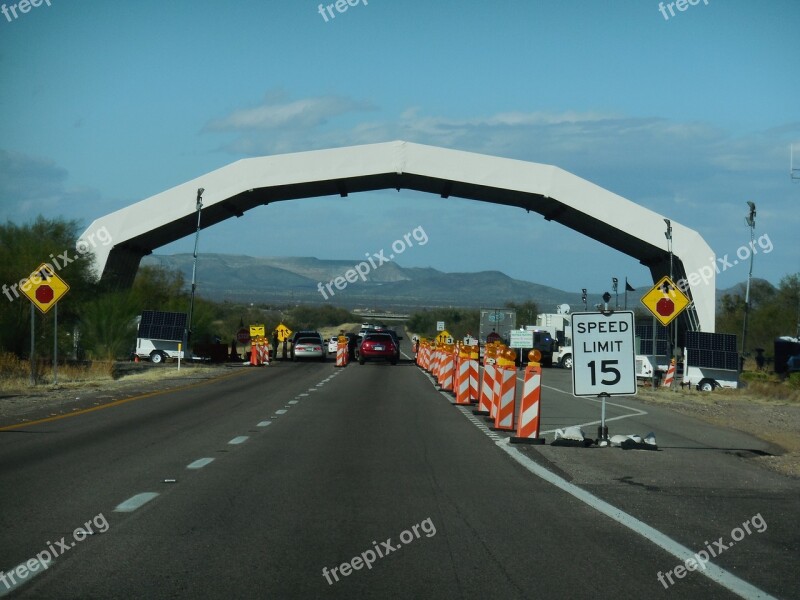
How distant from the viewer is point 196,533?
861 centimetres

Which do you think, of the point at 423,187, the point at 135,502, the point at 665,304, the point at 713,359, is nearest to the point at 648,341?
the point at 713,359

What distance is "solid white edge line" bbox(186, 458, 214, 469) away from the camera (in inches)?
499

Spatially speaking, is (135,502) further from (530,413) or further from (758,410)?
Result: (758,410)

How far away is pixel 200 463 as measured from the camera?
12992mm

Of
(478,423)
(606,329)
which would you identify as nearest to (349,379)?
(478,423)

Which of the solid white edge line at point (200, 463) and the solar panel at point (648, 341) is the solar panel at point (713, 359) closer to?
the solar panel at point (648, 341)

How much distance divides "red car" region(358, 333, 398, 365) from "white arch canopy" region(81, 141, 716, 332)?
9177 millimetres

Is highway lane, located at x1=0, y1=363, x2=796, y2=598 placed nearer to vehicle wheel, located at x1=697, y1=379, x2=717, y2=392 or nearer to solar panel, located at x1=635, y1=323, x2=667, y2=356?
vehicle wheel, located at x1=697, y1=379, x2=717, y2=392

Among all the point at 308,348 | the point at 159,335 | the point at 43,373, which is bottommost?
the point at 43,373

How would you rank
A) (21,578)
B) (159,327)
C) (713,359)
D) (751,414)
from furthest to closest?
(159,327) < (713,359) < (751,414) < (21,578)

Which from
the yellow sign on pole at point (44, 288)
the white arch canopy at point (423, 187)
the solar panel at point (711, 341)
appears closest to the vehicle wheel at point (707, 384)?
the solar panel at point (711, 341)

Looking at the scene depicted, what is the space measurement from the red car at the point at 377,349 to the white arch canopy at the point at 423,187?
9177 millimetres

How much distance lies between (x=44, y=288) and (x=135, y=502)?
19223 mm

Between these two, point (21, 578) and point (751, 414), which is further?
point (751, 414)
